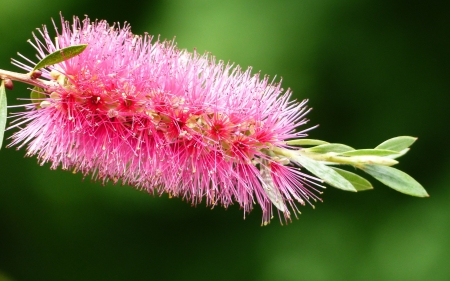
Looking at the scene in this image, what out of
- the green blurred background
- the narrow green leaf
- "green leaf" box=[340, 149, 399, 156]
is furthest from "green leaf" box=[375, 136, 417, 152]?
the green blurred background

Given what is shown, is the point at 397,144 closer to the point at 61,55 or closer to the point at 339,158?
the point at 339,158

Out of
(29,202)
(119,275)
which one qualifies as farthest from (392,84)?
(29,202)

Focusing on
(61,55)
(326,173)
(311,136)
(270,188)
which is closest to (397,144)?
(326,173)

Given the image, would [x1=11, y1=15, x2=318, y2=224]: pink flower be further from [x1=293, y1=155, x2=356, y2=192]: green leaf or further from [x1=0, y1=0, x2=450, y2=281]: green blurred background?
[x1=0, y1=0, x2=450, y2=281]: green blurred background

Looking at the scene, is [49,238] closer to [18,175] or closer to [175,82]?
[18,175]

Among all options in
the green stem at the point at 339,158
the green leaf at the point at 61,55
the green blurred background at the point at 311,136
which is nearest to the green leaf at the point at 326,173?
the green stem at the point at 339,158
